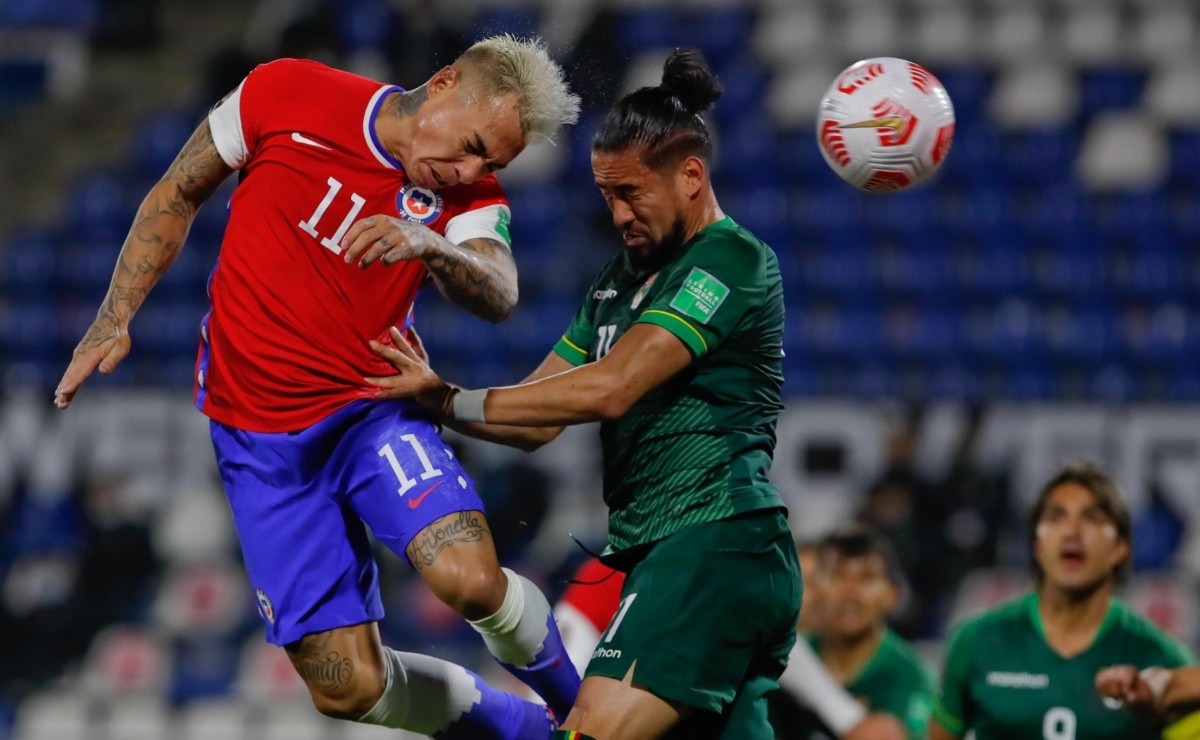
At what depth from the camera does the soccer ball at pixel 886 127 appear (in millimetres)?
4199

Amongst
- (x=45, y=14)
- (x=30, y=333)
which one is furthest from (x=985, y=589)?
(x=45, y=14)

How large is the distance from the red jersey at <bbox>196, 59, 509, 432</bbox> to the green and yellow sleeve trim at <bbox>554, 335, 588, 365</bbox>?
0.37 metres

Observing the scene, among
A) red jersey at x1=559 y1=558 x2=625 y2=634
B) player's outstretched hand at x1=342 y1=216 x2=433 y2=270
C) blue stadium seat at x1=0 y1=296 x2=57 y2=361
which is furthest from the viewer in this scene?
blue stadium seat at x1=0 y1=296 x2=57 y2=361

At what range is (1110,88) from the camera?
494 inches

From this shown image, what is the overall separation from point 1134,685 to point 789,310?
691cm

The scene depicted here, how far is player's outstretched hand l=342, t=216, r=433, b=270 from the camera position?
3.56 metres

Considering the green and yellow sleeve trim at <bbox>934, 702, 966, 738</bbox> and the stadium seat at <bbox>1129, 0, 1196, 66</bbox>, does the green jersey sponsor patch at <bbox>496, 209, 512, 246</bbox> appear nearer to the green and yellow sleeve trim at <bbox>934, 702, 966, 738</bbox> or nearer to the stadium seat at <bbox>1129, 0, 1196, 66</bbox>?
the green and yellow sleeve trim at <bbox>934, 702, 966, 738</bbox>

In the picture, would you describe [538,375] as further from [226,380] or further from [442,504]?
[226,380]

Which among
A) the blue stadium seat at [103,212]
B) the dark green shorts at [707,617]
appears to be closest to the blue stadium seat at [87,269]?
the blue stadium seat at [103,212]

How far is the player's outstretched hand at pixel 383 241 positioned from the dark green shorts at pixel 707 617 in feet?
3.18

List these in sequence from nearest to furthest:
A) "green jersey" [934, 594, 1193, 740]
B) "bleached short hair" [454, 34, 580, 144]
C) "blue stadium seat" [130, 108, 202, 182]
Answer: "bleached short hair" [454, 34, 580, 144]
"green jersey" [934, 594, 1193, 740]
"blue stadium seat" [130, 108, 202, 182]

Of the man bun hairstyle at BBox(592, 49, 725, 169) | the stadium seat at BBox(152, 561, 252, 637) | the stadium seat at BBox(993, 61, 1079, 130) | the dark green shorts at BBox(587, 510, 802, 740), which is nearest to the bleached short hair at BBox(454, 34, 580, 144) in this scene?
the man bun hairstyle at BBox(592, 49, 725, 169)

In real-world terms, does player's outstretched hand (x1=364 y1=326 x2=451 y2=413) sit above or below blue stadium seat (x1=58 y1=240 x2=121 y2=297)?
above

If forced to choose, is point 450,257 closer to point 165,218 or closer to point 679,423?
point 679,423
